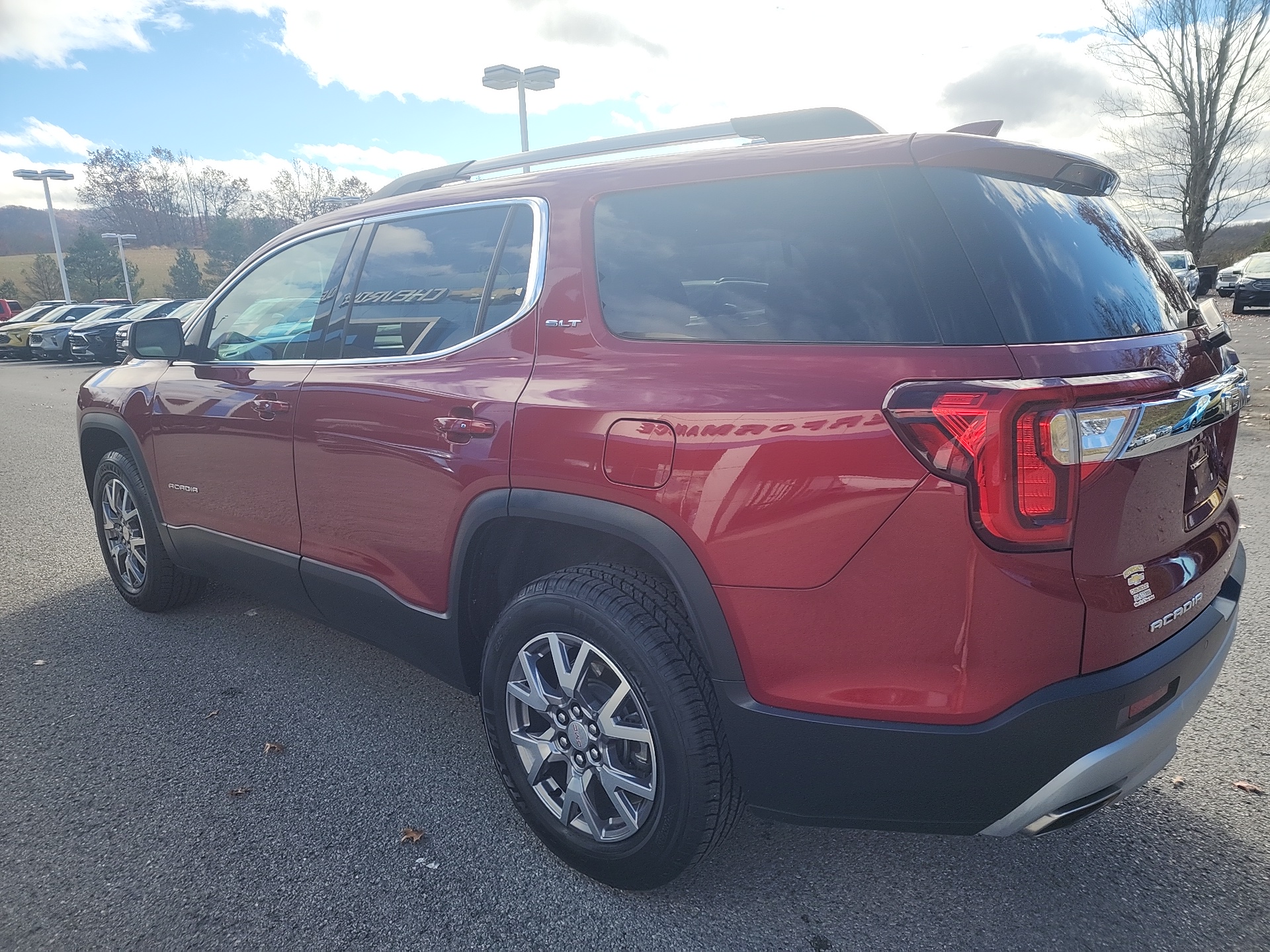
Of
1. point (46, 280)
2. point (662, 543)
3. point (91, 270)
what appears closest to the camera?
point (662, 543)

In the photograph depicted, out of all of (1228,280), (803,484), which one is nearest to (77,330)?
(803,484)

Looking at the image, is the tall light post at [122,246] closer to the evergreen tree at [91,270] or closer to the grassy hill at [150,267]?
the evergreen tree at [91,270]

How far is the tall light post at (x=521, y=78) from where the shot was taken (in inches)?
648

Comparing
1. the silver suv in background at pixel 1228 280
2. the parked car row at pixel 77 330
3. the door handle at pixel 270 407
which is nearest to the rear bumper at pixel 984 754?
the door handle at pixel 270 407

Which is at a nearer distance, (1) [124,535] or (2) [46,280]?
(1) [124,535]

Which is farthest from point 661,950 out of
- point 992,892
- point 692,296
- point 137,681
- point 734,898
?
point 137,681

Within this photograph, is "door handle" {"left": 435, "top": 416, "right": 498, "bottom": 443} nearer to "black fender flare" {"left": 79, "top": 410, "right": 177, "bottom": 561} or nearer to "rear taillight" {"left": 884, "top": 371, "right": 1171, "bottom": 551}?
"rear taillight" {"left": 884, "top": 371, "right": 1171, "bottom": 551}

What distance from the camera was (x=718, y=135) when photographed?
2.47 meters

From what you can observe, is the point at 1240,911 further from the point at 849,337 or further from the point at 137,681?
the point at 137,681

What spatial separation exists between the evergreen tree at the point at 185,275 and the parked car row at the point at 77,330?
2757 centimetres

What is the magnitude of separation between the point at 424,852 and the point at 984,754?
1.56m

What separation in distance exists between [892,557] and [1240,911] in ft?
4.56

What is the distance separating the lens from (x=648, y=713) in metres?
2.12

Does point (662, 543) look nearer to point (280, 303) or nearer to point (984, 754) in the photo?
point (984, 754)
